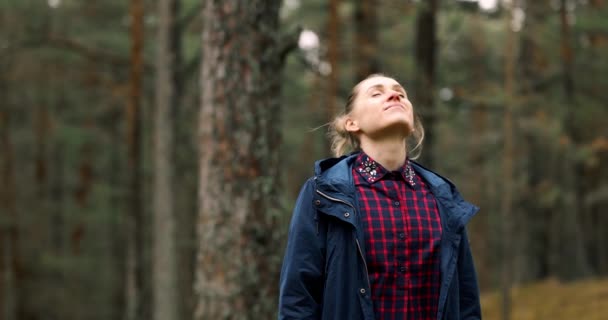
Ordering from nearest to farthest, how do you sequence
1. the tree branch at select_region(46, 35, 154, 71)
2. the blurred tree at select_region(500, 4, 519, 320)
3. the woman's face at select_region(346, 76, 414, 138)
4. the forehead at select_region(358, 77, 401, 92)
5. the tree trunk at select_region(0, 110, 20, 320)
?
the woman's face at select_region(346, 76, 414, 138) → the forehead at select_region(358, 77, 401, 92) → the tree branch at select_region(46, 35, 154, 71) → the blurred tree at select_region(500, 4, 519, 320) → the tree trunk at select_region(0, 110, 20, 320)

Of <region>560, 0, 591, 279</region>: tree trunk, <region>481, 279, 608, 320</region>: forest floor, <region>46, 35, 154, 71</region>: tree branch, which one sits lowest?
<region>481, 279, 608, 320</region>: forest floor

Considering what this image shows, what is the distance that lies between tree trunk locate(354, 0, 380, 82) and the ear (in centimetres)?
843

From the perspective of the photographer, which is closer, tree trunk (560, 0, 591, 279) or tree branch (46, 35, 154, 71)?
tree branch (46, 35, 154, 71)

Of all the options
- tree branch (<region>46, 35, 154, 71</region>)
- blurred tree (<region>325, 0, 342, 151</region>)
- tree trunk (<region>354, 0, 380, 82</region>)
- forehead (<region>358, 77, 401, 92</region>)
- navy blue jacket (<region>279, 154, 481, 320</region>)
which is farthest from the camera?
blurred tree (<region>325, 0, 342, 151</region>)

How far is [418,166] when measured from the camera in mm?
2688

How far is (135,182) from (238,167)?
964 centimetres

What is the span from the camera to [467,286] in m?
2.56

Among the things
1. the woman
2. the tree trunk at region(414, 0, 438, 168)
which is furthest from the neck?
the tree trunk at region(414, 0, 438, 168)

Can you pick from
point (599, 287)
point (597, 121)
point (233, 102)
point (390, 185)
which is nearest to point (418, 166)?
point (390, 185)

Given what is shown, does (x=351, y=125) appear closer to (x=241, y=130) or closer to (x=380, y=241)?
(x=380, y=241)

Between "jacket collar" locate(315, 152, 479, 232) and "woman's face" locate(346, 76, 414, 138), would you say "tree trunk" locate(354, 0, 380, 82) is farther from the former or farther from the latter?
"jacket collar" locate(315, 152, 479, 232)

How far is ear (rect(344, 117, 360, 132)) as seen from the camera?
2654mm

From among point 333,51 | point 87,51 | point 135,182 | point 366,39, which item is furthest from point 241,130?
point 135,182

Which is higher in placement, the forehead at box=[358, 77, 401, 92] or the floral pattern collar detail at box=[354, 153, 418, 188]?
the forehead at box=[358, 77, 401, 92]
